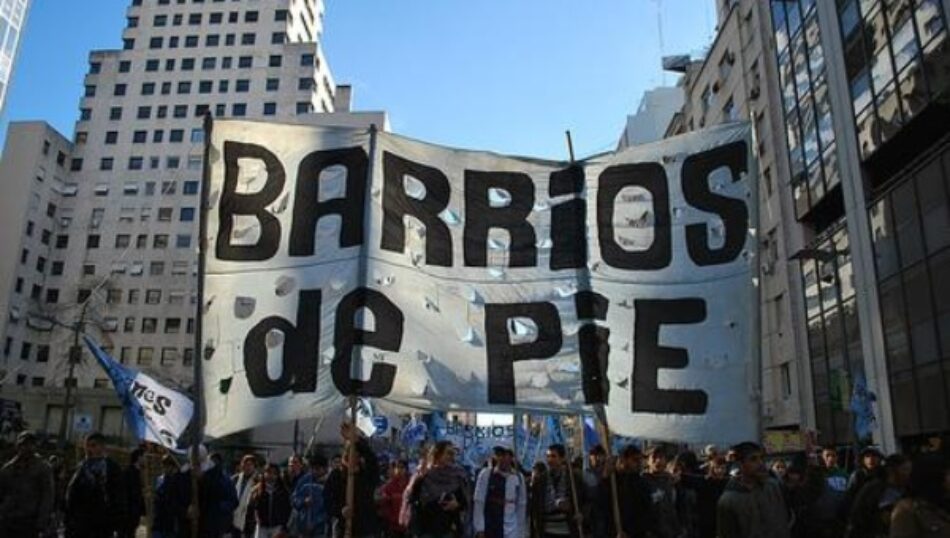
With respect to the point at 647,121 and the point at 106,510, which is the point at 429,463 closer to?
the point at 106,510

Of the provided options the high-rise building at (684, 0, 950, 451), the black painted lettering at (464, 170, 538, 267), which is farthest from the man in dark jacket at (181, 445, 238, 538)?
the high-rise building at (684, 0, 950, 451)

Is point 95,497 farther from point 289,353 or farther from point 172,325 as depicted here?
point 172,325

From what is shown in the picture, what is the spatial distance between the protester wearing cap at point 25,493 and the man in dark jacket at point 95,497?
0.25 m

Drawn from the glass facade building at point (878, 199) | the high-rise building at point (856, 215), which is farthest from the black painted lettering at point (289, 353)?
the glass facade building at point (878, 199)

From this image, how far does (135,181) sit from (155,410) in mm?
75824

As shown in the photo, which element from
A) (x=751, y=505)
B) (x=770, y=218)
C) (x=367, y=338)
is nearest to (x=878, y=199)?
(x=770, y=218)

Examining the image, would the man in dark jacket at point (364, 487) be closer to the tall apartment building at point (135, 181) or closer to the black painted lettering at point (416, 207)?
the black painted lettering at point (416, 207)

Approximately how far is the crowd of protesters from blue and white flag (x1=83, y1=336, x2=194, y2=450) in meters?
0.48

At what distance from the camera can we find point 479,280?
22.8ft

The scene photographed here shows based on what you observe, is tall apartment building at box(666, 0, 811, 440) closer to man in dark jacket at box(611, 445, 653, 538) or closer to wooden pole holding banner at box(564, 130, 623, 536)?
man in dark jacket at box(611, 445, 653, 538)

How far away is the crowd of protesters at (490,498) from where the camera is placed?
611 cm

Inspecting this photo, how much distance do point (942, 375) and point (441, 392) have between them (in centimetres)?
Answer: 1583

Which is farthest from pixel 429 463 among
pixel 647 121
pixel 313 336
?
pixel 647 121

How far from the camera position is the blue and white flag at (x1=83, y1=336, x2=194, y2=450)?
31.4 feet
